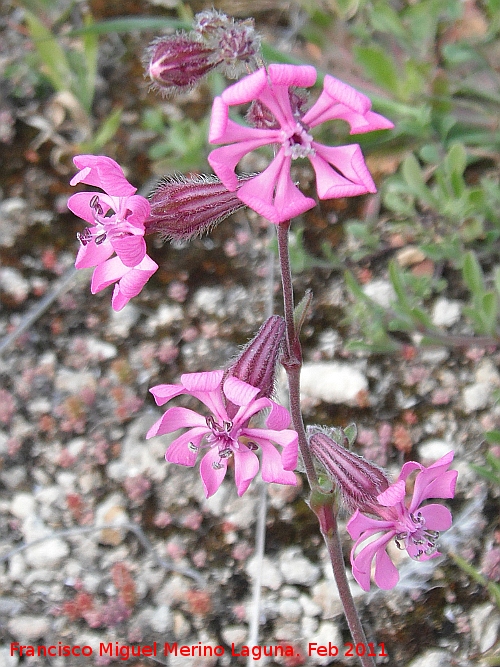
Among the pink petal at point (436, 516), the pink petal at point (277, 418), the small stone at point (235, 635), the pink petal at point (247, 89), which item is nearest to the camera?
the pink petal at point (247, 89)

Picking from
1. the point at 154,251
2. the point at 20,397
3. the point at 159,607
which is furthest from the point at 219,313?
the point at 159,607

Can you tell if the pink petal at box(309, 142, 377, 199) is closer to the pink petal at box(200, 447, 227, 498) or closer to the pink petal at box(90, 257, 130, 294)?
the pink petal at box(90, 257, 130, 294)

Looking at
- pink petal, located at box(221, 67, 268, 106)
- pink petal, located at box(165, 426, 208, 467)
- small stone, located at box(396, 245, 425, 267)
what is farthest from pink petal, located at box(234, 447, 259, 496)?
small stone, located at box(396, 245, 425, 267)

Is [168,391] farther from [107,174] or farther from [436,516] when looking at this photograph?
[436,516]

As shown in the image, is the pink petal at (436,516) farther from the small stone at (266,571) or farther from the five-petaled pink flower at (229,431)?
the small stone at (266,571)

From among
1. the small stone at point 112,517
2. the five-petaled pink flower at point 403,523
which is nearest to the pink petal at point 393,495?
the five-petaled pink flower at point 403,523

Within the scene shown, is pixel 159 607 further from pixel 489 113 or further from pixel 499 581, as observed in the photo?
pixel 489 113

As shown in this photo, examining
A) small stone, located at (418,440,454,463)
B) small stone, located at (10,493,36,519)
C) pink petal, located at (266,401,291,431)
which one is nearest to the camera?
pink petal, located at (266,401,291,431)
